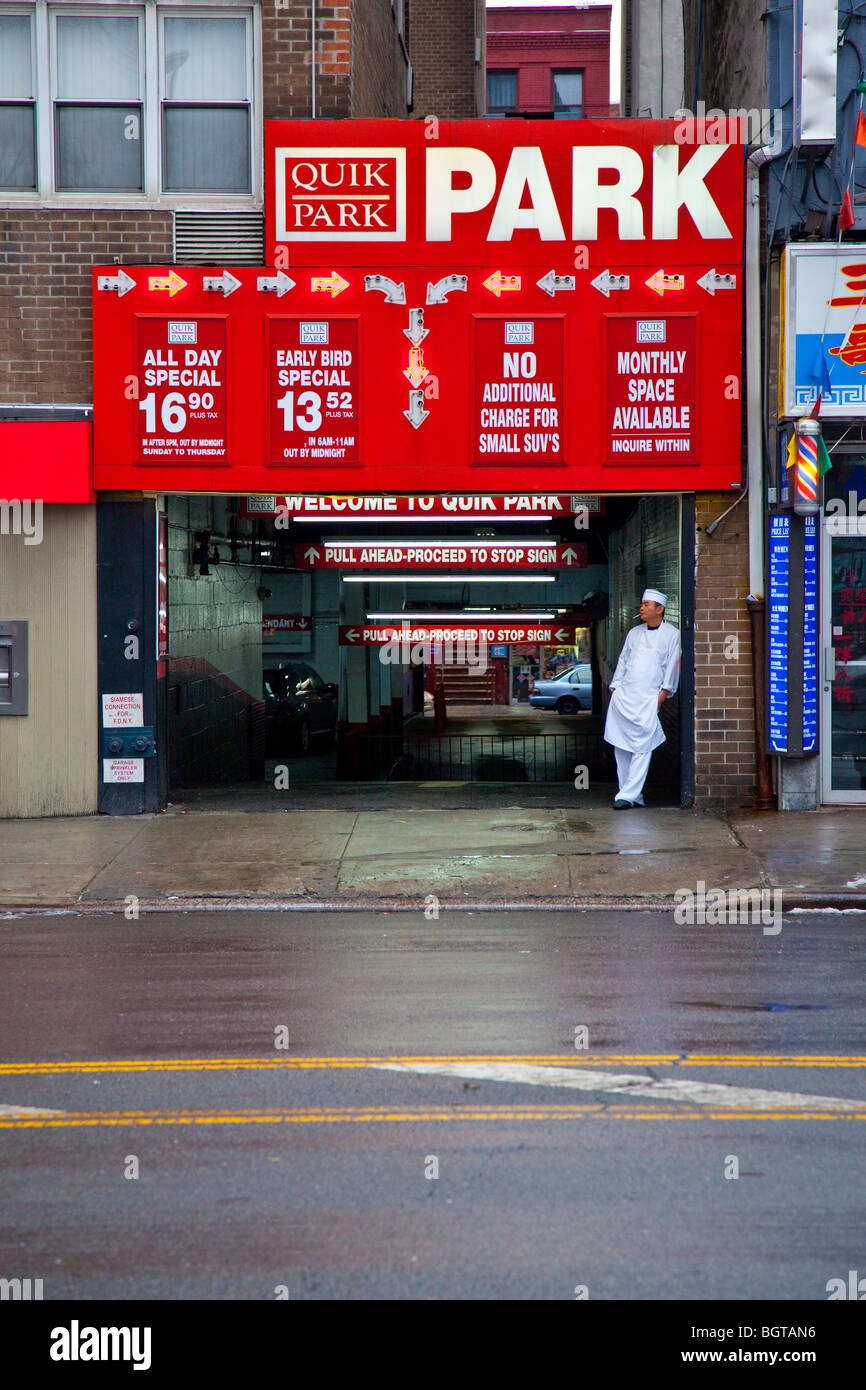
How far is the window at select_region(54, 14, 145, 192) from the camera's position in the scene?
12.5 m

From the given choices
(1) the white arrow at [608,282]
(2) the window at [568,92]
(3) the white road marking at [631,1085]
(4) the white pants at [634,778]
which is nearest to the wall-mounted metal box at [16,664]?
(4) the white pants at [634,778]

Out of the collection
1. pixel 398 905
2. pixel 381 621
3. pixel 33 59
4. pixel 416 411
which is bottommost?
pixel 398 905

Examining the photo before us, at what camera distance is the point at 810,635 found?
12.3 meters

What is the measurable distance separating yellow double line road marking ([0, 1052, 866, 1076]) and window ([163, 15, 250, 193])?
9.16 meters

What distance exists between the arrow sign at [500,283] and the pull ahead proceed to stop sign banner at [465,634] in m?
4.74

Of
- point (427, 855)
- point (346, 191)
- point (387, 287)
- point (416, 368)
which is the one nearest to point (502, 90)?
point (346, 191)

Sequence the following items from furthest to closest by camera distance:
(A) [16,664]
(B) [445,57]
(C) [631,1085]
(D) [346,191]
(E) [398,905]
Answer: (B) [445,57] → (A) [16,664] → (D) [346,191] → (E) [398,905] → (C) [631,1085]

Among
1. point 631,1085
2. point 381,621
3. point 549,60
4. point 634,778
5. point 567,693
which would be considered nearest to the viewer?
point 631,1085

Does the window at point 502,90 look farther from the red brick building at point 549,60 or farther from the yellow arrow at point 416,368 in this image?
the yellow arrow at point 416,368

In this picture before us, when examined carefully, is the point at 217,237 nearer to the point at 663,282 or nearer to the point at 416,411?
the point at 416,411

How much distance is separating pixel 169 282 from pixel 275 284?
963mm

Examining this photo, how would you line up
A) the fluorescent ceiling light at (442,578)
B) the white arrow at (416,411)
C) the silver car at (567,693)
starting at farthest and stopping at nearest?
the silver car at (567,693)
the fluorescent ceiling light at (442,578)
the white arrow at (416,411)

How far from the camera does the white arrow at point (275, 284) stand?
483 inches
